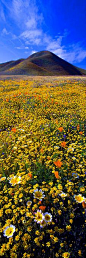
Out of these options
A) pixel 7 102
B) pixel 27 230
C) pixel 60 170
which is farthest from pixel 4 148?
pixel 7 102

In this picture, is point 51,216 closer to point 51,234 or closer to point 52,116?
point 51,234

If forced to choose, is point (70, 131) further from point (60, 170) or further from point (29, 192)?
point (29, 192)

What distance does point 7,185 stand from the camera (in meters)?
3.63

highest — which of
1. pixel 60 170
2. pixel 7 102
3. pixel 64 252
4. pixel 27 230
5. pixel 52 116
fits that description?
pixel 7 102

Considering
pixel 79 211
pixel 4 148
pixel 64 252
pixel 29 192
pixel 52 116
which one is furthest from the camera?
pixel 52 116

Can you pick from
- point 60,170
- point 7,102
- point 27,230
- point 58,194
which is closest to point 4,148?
point 60,170

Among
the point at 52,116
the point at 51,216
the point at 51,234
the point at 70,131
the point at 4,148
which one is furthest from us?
the point at 52,116

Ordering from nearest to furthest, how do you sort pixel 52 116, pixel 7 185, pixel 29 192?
pixel 29 192, pixel 7 185, pixel 52 116

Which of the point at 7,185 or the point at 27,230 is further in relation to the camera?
the point at 7,185

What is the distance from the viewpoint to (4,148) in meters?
5.21

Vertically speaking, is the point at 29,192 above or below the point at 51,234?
above

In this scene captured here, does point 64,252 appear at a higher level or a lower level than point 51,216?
lower

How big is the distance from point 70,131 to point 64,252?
457 cm

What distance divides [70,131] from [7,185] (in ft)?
12.2
